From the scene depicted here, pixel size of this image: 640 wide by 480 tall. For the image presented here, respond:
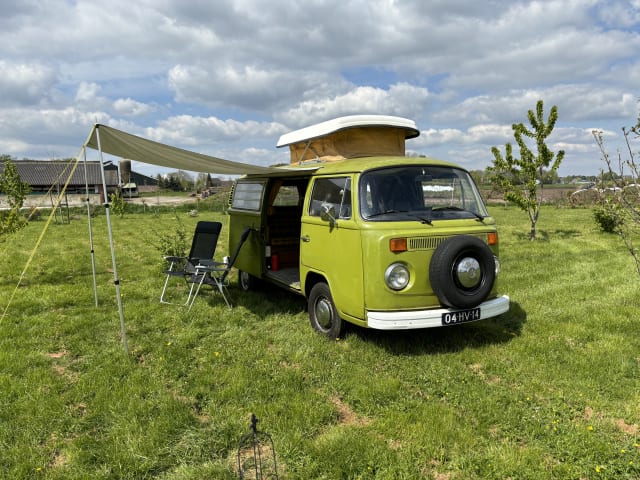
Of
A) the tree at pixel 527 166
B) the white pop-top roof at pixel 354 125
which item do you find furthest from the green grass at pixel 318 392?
the tree at pixel 527 166

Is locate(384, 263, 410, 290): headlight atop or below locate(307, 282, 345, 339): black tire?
atop

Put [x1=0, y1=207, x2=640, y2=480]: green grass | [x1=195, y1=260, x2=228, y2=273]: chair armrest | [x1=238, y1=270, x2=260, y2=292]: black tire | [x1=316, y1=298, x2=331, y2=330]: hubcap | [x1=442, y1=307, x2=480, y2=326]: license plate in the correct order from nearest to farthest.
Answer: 1. [x1=0, y1=207, x2=640, y2=480]: green grass
2. [x1=442, y1=307, x2=480, y2=326]: license plate
3. [x1=316, y1=298, x2=331, y2=330]: hubcap
4. [x1=195, y1=260, x2=228, y2=273]: chair armrest
5. [x1=238, y1=270, x2=260, y2=292]: black tire

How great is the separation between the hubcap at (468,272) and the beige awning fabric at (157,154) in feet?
10.2

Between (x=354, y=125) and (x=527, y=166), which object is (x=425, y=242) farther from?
(x=527, y=166)

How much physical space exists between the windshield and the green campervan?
1 cm

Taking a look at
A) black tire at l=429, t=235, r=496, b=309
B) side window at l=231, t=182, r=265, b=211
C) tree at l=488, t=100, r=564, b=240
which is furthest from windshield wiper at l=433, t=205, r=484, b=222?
tree at l=488, t=100, r=564, b=240

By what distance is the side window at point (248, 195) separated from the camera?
774cm

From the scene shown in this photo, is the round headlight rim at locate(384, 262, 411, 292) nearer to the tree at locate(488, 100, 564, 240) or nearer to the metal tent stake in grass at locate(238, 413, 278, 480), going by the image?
the metal tent stake in grass at locate(238, 413, 278, 480)

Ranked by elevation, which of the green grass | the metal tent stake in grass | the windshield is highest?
the windshield

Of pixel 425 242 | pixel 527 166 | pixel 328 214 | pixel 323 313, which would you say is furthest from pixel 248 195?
pixel 527 166

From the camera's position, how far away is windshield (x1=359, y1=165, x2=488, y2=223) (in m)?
5.06

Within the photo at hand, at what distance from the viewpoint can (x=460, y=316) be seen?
4.86m

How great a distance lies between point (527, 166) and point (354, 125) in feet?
33.7

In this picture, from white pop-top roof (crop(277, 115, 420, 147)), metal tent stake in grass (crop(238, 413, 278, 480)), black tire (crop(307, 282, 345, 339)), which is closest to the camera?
metal tent stake in grass (crop(238, 413, 278, 480))
